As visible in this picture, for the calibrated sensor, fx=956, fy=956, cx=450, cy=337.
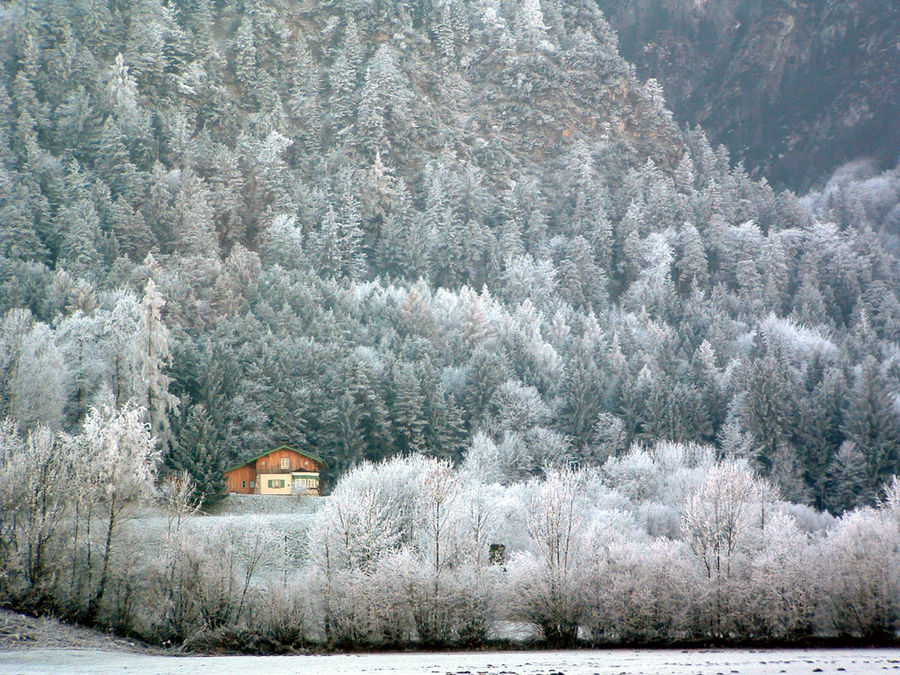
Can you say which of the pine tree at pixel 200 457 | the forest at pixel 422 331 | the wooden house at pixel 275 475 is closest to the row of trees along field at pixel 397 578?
Answer: the forest at pixel 422 331

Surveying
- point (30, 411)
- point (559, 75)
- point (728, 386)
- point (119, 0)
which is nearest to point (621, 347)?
point (728, 386)

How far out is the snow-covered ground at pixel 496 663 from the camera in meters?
28.0

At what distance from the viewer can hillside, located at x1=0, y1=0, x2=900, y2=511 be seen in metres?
86.1

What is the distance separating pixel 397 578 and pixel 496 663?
31.0ft

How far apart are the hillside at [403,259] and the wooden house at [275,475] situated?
2549 millimetres

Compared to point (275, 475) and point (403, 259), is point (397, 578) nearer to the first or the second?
point (275, 475)

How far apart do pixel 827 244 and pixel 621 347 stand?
60740 mm

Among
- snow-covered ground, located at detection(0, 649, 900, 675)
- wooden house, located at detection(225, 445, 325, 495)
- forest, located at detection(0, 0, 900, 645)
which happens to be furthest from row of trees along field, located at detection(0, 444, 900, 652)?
wooden house, located at detection(225, 445, 325, 495)

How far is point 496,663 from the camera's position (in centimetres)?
3172

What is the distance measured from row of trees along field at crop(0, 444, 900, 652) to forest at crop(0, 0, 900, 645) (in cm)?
19

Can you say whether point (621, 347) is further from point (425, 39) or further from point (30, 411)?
point (425, 39)

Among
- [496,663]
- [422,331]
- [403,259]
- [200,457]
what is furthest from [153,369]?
[403,259]

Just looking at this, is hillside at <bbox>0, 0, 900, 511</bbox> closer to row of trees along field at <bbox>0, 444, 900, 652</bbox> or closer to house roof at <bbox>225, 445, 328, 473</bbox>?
house roof at <bbox>225, 445, 328, 473</bbox>

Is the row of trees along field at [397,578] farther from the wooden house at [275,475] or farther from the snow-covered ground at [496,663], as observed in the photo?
the wooden house at [275,475]
